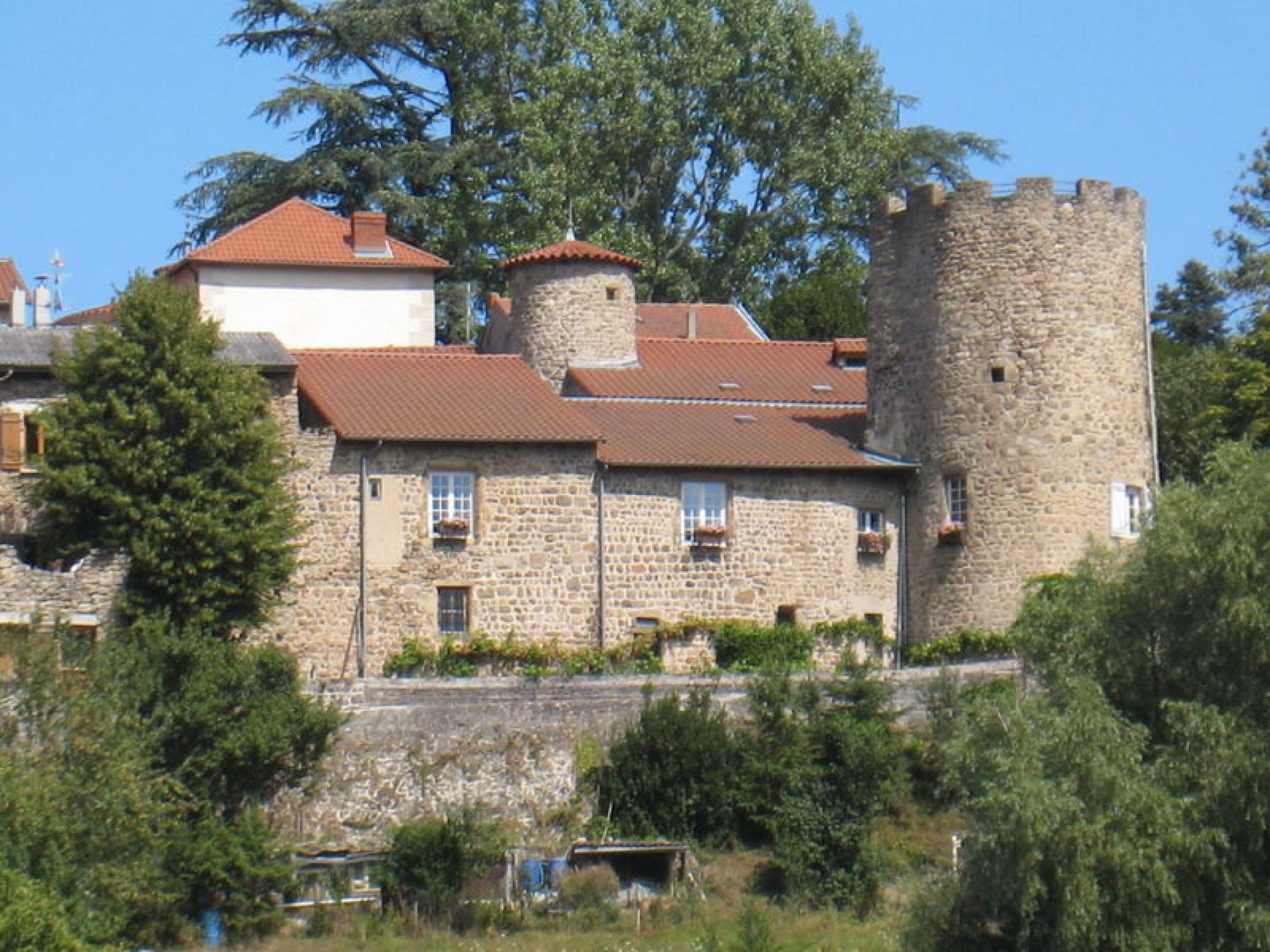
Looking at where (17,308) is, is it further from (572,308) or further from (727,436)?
(727,436)

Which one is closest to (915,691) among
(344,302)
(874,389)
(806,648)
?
(806,648)

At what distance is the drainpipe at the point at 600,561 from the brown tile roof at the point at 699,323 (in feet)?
38.5

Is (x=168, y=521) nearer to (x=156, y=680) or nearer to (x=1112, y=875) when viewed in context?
(x=156, y=680)

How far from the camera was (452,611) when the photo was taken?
1767 inches

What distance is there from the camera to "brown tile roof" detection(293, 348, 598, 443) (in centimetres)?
4503

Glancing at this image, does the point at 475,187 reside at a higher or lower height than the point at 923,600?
higher

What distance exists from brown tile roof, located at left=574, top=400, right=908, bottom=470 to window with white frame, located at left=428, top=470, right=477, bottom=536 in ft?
6.88

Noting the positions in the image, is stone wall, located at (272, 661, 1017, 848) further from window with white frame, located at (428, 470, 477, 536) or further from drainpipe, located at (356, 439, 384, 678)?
window with white frame, located at (428, 470, 477, 536)

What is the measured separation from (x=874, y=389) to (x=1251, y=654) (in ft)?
46.4

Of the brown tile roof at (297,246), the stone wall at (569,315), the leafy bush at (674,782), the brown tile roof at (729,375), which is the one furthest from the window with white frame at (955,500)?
the brown tile roof at (297,246)

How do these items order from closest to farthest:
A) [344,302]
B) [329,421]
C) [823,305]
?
[329,421]
[344,302]
[823,305]

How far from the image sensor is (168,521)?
41.4 meters

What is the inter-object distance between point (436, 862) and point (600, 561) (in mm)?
7674

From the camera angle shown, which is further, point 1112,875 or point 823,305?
point 823,305
